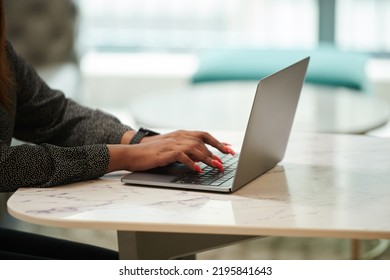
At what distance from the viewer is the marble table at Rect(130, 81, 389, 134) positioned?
303 cm

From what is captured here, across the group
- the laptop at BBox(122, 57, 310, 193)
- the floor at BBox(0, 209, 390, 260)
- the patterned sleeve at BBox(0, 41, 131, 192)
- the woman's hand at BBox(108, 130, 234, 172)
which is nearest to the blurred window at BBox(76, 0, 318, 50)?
the floor at BBox(0, 209, 390, 260)

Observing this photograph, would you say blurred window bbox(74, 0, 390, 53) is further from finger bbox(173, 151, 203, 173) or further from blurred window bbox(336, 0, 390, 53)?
finger bbox(173, 151, 203, 173)

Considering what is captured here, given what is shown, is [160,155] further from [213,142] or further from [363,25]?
[363,25]

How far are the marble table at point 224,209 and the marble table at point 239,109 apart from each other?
129 centimetres

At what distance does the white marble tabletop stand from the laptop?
0.07 feet

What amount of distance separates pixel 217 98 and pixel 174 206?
6.87 ft

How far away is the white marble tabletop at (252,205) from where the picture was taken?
1332mm

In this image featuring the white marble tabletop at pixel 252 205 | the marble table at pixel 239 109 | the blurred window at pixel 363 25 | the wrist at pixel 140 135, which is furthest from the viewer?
the blurred window at pixel 363 25

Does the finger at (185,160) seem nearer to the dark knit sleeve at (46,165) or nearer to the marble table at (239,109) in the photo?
the dark knit sleeve at (46,165)

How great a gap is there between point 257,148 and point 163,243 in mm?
274

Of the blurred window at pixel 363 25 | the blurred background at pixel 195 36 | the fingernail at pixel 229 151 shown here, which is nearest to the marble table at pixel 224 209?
the fingernail at pixel 229 151

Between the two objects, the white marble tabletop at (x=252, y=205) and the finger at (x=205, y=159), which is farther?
the finger at (x=205, y=159)

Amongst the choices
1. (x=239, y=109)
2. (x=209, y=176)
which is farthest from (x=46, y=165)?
(x=239, y=109)

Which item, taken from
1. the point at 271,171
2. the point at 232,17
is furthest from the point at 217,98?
the point at 271,171
